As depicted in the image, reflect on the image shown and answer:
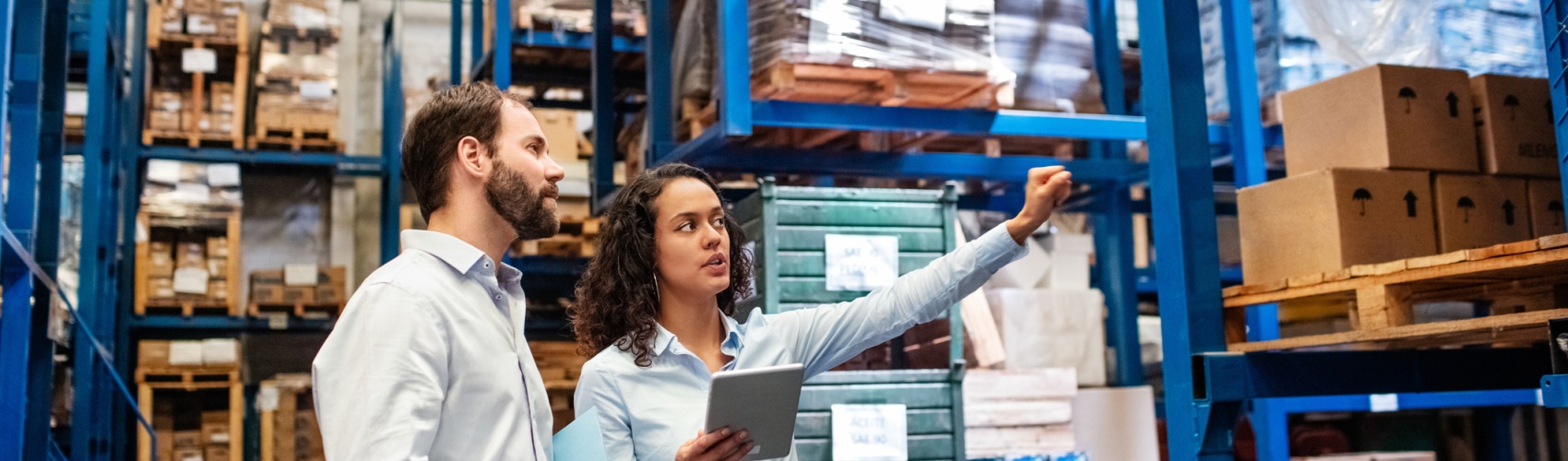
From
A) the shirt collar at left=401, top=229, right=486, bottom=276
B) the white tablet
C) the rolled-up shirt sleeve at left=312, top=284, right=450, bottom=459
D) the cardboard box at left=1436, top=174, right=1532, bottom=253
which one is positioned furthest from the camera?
the cardboard box at left=1436, top=174, right=1532, bottom=253

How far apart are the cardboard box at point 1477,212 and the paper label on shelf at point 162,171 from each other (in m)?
9.63

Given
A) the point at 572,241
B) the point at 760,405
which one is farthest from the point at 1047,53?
the point at 572,241

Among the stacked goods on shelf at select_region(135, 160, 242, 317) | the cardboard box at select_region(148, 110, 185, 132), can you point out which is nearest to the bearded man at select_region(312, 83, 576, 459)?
the stacked goods on shelf at select_region(135, 160, 242, 317)

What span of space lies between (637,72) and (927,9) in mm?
4132

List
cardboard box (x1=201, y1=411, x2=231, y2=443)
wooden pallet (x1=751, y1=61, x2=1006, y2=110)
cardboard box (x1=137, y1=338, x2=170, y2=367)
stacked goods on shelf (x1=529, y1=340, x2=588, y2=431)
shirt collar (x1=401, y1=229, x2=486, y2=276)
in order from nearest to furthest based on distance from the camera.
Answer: shirt collar (x1=401, y1=229, x2=486, y2=276)
wooden pallet (x1=751, y1=61, x2=1006, y2=110)
stacked goods on shelf (x1=529, y1=340, x2=588, y2=431)
cardboard box (x1=137, y1=338, x2=170, y2=367)
cardboard box (x1=201, y1=411, x2=231, y2=443)

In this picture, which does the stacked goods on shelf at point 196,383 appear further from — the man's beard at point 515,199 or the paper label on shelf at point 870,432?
the man's beard at point 515,199

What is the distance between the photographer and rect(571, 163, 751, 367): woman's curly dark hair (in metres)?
3.24

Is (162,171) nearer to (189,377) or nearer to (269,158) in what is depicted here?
(269,158)

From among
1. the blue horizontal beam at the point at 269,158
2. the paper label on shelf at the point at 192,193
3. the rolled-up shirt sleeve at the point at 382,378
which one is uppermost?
the blue horizontal beam at the point at 269,158

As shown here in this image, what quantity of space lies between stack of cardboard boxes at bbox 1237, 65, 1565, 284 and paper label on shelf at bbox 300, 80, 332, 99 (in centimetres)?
862

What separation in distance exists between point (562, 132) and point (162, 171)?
10.9 ft

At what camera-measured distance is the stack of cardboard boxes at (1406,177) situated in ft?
12.9

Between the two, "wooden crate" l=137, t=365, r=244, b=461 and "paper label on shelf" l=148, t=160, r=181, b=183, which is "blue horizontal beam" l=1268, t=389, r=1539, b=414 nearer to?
"wooden crate" l=137, t=365, r=244, b=461

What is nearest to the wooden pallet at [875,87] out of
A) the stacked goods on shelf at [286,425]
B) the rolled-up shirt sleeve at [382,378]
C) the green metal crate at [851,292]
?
the green metal crate at [851,292]
